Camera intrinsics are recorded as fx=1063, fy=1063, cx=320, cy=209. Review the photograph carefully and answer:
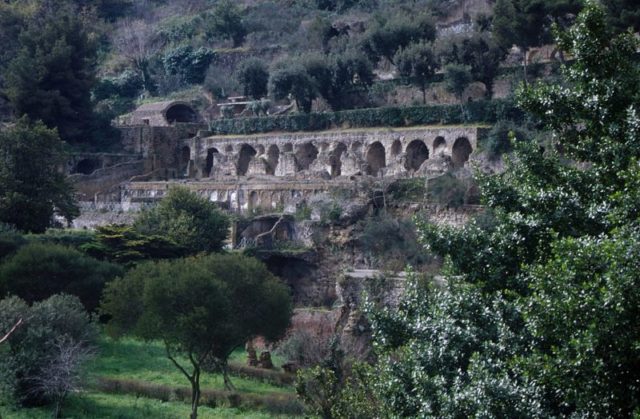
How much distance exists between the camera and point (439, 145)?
147ft

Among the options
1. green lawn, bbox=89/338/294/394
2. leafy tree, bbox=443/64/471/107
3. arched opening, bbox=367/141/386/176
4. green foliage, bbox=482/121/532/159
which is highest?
leafy tree, bbox=443/64/471/107

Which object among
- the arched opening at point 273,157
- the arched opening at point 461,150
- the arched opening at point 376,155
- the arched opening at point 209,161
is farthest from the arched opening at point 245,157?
the arched opening at point 461,150

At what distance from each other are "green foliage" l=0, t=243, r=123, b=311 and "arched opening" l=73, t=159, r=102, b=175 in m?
20.6

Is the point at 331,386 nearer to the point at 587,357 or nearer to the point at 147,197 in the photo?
the point at 587,357

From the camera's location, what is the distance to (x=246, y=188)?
46250mm

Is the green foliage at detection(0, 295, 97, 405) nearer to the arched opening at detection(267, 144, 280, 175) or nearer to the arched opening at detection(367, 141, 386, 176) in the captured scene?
the arched opening at detection(367, 141, 386, 176)

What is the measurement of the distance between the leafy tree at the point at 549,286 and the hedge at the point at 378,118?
2748 cm

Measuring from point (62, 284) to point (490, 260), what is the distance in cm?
2218

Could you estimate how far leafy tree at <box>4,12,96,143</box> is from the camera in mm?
52938

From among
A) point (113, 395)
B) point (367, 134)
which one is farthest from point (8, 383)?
point (367, 134)

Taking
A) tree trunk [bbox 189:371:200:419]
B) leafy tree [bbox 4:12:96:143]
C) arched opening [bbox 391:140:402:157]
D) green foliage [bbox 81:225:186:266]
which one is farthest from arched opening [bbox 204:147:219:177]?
tree trunk [bbox 189:371:200:419]

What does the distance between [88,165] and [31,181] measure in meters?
14.8

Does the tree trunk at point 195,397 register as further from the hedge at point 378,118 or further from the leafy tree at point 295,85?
the leafy tree at point 295,85

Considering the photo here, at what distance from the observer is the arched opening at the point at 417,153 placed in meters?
46.0
